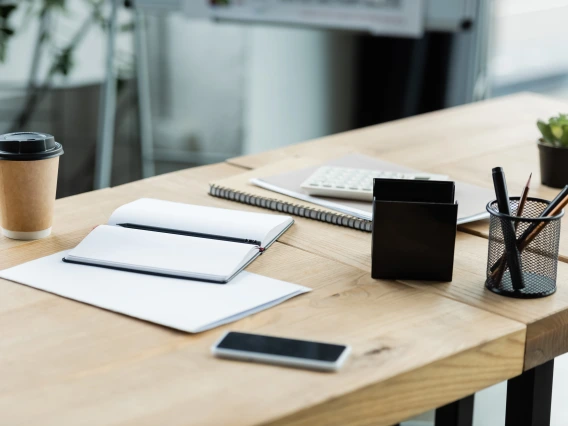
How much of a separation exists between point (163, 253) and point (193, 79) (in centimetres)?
241

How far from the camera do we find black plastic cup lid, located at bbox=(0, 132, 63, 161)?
1.09 metres

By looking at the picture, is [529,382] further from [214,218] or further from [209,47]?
[209,47]

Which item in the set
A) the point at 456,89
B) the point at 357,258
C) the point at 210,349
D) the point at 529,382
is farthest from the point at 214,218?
the point at 456,89

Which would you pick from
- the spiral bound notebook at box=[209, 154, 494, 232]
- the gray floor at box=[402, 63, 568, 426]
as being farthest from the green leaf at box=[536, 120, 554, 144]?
the gray floor at box=[402, 63, 568, 426]

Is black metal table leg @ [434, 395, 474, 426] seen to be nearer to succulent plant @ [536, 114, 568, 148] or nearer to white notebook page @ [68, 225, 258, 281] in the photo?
white notebook page @ [68, 225, 258, 281]

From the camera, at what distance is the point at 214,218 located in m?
1.17

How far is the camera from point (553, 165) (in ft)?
4.64

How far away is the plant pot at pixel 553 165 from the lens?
140 cm

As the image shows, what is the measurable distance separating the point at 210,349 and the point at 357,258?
1.05 ft

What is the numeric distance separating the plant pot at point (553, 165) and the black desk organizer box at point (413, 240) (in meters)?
0.50

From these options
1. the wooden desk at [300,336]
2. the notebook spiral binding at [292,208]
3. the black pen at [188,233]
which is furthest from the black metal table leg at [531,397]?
the black pen at [188,233]

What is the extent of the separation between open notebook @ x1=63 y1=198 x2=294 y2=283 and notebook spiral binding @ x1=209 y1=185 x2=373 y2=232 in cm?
5

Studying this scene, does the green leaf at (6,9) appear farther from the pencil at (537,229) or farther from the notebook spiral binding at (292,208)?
the pencil at (537,229)

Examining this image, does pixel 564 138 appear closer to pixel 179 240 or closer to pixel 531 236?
pixel 531 236
